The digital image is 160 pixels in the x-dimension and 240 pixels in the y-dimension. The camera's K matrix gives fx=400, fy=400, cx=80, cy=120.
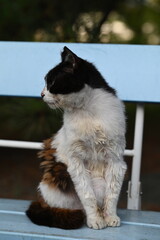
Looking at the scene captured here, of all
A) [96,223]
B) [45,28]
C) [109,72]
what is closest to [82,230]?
[96,223]

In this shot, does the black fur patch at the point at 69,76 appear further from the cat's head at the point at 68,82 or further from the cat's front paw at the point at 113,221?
the cat's front paw at the point at 113,221

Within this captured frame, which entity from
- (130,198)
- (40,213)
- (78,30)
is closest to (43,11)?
(78,30)

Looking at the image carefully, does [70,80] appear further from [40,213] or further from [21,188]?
[21,188]

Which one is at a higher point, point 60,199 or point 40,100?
point 40,100

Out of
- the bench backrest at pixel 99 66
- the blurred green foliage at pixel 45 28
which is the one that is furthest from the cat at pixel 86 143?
the blurred green foliage at pixel 45 28

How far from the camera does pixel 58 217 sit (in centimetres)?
141

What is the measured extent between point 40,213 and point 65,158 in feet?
0.73

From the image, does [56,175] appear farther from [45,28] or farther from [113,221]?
[45,28]

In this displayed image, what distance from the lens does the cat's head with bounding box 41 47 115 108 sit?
1365mm

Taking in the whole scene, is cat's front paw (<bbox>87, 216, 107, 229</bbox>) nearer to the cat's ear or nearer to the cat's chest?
the cat's chest

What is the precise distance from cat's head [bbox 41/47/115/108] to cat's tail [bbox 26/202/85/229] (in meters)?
0.38

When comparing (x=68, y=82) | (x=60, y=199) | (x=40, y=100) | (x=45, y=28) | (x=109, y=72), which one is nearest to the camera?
(x=68, y=82)

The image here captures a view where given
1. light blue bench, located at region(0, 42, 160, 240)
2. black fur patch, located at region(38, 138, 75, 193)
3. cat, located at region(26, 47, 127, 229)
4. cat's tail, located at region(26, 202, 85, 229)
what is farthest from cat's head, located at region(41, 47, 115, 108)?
light blue bench, located at region(0, 42, 160, 240)

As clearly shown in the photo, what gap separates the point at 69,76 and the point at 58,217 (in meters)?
0.50
